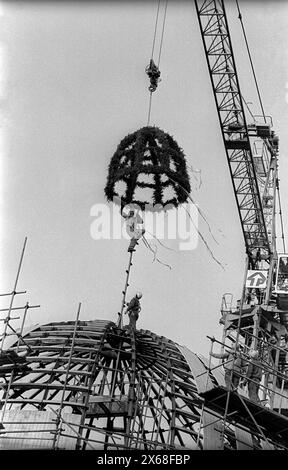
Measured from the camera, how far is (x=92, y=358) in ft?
122

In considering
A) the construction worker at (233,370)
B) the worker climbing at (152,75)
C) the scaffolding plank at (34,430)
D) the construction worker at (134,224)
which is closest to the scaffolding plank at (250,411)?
the construction worker at (233,370)

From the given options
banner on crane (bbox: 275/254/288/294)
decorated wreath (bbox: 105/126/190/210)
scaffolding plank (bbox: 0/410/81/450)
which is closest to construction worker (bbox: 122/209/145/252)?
decorated wreath (bbox: 105/126/190/210)

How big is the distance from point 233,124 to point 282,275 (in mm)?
9846

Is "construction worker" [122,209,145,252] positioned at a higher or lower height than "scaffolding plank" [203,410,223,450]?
higher

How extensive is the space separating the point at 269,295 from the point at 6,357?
78.5ft

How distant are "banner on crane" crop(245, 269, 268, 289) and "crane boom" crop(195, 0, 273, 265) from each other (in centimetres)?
159

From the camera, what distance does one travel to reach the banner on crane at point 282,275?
53875mm

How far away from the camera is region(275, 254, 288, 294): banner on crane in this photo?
5388 cm

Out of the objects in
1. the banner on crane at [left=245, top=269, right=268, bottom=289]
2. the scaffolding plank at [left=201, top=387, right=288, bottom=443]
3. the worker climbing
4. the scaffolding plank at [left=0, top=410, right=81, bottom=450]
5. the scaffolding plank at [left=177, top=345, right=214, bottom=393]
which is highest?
the worker climbing

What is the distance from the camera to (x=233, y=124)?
5088cm

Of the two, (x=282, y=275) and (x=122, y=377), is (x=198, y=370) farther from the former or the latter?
(x=282, y=275)

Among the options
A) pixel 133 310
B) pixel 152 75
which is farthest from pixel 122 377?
pixel 152 75

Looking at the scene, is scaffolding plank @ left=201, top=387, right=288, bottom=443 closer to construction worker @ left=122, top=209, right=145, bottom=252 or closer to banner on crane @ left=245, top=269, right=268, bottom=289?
construction worker @ left=122, top=209, right=145, bottom=252
